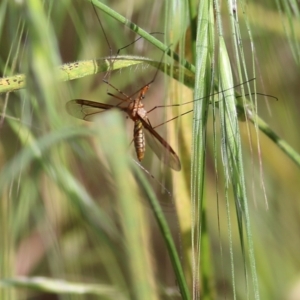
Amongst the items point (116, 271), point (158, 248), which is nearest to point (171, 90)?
point (116, 271)

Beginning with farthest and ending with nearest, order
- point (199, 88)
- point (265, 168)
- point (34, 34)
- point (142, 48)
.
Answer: point (265, 168) → point (142, 48) → point (199, 88) → point (34, 34)

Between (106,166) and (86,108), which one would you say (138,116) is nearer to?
(86,108)

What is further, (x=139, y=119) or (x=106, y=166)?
(x=139, y=119)

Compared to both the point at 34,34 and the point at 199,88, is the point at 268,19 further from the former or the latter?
the point at 34,34

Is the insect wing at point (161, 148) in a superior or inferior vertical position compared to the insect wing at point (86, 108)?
inferior

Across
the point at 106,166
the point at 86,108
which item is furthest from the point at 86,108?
the point at 106,166

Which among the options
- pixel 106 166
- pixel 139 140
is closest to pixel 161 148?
pixel 139 140

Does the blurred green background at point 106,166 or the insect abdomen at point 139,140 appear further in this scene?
the insect abdomen at point 139,140
